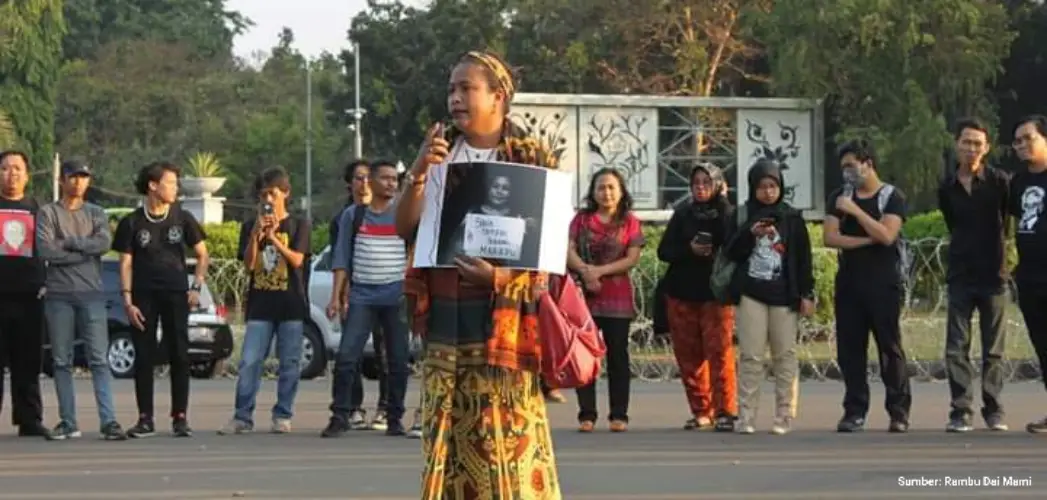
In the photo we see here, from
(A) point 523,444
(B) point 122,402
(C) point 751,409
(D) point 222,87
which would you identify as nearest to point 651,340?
(B) point 122,402

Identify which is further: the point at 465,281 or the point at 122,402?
the point at 122,402

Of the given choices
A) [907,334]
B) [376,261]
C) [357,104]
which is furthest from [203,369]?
[357,104]

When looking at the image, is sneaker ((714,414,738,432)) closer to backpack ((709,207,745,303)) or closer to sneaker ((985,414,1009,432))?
backpack ((709,207,745,303))

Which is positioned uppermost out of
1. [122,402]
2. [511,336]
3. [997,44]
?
[997,44]

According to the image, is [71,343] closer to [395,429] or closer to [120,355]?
[395,429]

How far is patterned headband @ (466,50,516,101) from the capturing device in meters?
6.21

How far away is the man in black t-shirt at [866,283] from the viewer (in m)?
12.4

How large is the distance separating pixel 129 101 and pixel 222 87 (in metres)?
6.89

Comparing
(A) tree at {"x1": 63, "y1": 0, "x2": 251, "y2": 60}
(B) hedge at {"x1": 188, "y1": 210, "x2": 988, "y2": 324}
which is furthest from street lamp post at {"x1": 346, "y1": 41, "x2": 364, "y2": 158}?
(B) hedge at {"x1": 188, "y1": 210, "x2": 988, "y2": 324}

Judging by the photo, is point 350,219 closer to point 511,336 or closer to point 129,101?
point 511,336

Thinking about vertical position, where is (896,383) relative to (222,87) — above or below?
below

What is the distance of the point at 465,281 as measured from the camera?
6.25m

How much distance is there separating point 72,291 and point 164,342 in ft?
2.39

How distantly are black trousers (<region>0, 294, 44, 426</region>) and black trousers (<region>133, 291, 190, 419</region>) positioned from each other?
2.64 feet
